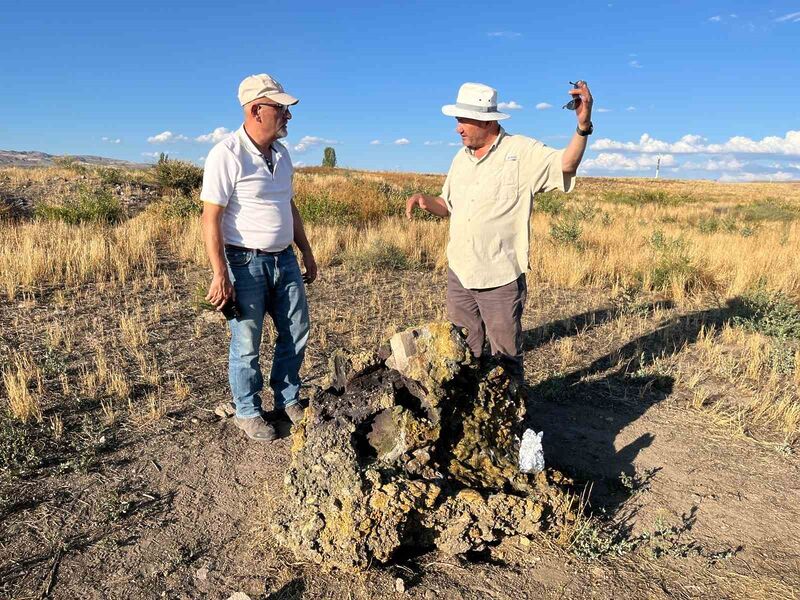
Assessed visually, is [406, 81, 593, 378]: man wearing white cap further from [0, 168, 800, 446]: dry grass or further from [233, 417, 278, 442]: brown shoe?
[0, 168, 800, 446]: dry grass

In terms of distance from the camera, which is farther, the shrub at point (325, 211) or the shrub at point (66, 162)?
the shrub at point (66, 162)

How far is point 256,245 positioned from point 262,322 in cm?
51

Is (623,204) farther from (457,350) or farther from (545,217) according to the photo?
(457,350)

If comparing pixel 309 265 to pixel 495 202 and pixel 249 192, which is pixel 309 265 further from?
pixel 495 202

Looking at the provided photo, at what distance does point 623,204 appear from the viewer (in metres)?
24.8

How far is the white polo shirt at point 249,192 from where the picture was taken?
3107 millimetres

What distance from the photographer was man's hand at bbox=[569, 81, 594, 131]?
2.88m

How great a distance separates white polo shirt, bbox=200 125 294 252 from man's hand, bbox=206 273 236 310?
28cm

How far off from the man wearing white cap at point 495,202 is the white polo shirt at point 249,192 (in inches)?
44.2

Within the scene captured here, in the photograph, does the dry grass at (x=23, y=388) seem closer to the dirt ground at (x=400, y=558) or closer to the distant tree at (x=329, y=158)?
the dirt ground at (x=400, y=558)

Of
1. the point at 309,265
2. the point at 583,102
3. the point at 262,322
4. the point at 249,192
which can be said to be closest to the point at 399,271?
the point at 309,265

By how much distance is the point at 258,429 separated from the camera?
12.0 ft

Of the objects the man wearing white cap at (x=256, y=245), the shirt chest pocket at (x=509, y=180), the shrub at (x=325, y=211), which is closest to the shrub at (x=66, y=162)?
the shrub at (x=325, y=211)

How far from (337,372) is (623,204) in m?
24.6
